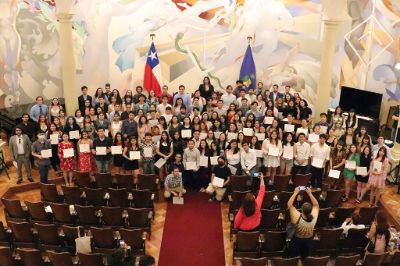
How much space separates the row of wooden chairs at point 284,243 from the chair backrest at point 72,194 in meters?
3.25

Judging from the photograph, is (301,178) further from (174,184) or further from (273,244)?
(174,184)

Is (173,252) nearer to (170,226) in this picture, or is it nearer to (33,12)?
(170,226)

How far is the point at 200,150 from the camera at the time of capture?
973cm

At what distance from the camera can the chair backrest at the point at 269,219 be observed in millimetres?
7738

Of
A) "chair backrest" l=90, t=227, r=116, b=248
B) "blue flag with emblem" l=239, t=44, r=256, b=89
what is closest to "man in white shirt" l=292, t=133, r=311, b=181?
"chair backrest" l=90, t=227, r=116, b=248

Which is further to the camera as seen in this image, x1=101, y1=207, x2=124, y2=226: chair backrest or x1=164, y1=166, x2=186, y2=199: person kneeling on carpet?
x1=164, y1=166, x2=186, y2=199: person kneeling on carpet

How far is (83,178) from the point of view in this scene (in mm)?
9156

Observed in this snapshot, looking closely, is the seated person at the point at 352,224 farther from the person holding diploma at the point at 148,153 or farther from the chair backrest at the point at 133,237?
the person holding diploma at the point at 148,153

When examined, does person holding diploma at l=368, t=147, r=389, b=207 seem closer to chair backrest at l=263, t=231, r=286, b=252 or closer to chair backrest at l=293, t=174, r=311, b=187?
chair backrest at l=293, t=174, r=311, b=187

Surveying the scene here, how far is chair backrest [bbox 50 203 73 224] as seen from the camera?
7.81 metres

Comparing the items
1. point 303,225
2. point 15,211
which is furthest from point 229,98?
point 15,211

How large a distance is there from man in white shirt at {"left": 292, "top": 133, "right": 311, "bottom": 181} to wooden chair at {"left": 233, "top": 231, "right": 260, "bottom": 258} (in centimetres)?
278

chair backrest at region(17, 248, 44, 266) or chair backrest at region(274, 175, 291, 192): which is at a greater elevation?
chair backrest at region(274, 175, 291, 192)

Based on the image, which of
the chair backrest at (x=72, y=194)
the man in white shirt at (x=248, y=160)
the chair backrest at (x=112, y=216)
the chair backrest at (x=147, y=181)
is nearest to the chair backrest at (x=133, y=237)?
the chair backrest at (x=112, y=216)
